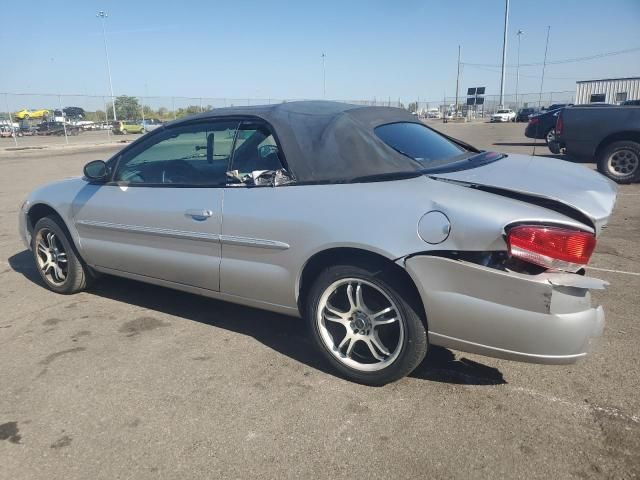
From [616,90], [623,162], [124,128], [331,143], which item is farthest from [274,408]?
[616,90]

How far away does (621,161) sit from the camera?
395 inches

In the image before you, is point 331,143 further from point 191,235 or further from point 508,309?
point 508,309

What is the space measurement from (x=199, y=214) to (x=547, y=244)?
7.14ft

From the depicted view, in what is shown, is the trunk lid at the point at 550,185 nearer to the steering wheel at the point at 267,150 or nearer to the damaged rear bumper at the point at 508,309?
the damaged rear bumper at the point at 508,309

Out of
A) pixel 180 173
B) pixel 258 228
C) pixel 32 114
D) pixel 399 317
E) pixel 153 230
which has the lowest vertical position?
pixel 399 317

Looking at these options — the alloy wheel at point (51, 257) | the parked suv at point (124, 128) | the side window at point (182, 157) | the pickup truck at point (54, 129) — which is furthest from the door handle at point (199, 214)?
the parked suv at point (124, 128)

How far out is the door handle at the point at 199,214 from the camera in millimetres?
3439

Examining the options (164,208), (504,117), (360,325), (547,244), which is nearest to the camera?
(547,244)

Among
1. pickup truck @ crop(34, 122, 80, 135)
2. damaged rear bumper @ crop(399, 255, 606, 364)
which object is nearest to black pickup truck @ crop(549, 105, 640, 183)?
damaged rear bumper @ crop(399, 255, 606, 364)

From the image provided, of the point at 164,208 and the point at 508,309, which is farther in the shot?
the point at 164,208

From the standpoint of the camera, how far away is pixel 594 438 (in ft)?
8.11

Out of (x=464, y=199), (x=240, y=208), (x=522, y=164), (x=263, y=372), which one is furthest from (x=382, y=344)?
(x=522, y=164)

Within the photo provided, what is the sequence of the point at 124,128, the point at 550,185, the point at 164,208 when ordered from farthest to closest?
the point at 124,128, the point at 164,208, the point at 550,185

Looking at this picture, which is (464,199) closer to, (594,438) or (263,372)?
(594,438)
